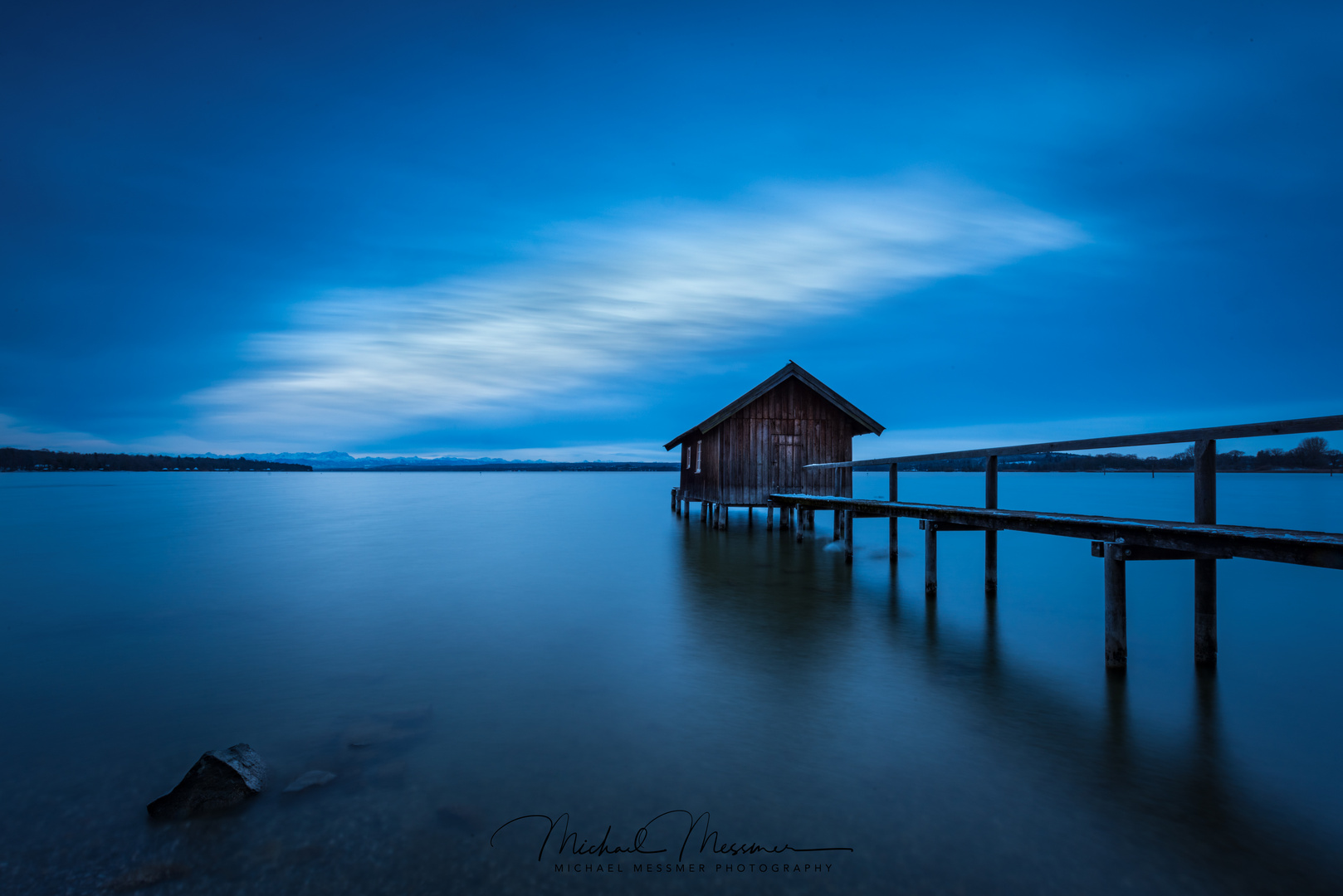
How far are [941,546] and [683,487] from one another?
1165 cm

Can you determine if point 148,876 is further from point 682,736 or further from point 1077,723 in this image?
point 1077,723

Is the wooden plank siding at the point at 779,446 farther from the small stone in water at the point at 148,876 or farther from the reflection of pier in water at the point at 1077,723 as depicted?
the small stone in water at the point at 148,876

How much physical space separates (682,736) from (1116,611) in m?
5.37

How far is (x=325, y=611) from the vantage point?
12.9 meters

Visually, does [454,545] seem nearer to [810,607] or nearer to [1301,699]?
[810,607]

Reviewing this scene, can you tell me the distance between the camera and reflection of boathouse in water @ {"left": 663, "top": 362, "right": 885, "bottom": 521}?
23.1 metres

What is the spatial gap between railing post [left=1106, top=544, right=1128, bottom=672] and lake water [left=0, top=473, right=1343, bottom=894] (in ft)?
1.59

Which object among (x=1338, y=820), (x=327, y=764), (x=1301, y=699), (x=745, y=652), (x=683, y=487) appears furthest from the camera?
(x=683, y=487)

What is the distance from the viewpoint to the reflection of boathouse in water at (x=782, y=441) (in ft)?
75.7

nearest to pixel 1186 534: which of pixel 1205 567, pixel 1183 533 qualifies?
pixel 1183 533

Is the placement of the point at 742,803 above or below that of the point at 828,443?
below

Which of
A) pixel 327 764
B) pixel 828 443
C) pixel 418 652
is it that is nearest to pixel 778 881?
pixel 327 764

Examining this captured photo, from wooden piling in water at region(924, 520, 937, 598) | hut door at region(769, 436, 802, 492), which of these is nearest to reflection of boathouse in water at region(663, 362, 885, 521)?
hut door at region(769, 436, 802, 492)

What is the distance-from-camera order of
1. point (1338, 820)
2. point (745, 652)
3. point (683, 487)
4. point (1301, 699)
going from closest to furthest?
point (1338, 820)
point (1301, 699)
point (745, 652)
point (683, 487)
